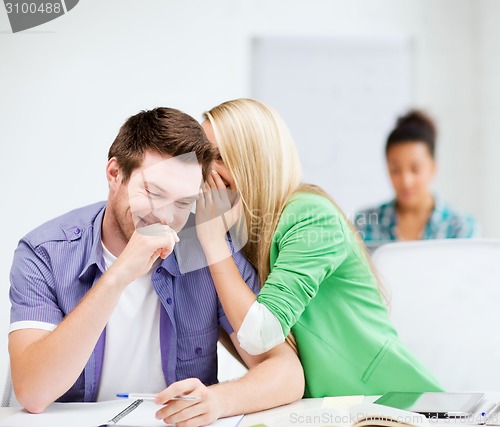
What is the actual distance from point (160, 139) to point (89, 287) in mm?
299

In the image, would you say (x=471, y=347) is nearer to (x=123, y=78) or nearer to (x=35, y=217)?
(x=35, y=217)

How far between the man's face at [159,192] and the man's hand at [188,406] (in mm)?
310

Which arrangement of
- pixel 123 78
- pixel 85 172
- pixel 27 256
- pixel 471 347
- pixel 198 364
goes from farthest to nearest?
pixel 123 78 < pixel 85 172 < pixel 471 347 < pixel 198 364 < pixel 27 256

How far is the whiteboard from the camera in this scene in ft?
11.2

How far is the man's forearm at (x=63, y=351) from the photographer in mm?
1053

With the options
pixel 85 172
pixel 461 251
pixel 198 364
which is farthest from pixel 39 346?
pixel 461 251

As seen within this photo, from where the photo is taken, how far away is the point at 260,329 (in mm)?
1131

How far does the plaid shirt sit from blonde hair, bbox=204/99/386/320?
4.97 feet

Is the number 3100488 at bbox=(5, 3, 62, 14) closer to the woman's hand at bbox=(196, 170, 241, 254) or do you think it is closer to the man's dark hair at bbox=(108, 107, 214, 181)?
the man's dark hair at bbox=(108, 107, 214, 181)

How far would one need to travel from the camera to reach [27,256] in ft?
3.86

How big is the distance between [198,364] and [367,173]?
2.29m

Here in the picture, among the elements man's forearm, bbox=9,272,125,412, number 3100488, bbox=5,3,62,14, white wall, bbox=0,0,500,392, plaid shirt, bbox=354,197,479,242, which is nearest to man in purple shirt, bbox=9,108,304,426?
man's forearm, bbox=9,272,125,412

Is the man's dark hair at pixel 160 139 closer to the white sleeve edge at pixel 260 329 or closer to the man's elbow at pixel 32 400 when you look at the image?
the white sleeve edge at pixel 260 329

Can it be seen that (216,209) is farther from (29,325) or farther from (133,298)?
(29,325)
